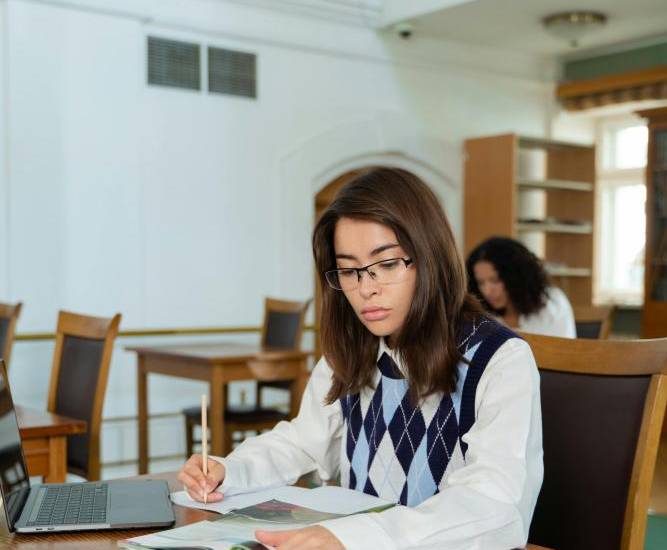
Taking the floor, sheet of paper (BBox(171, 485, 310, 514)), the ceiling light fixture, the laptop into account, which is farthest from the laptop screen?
the ceiling light fixture

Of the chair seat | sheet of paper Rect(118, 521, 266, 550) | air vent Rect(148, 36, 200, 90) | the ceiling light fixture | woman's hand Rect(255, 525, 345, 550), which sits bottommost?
the chair seat

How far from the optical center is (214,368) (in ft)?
13.8

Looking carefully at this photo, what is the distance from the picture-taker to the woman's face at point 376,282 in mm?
1413

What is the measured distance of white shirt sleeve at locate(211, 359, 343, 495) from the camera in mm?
1602

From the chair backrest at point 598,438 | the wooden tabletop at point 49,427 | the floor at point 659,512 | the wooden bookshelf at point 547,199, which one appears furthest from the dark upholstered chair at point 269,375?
the chair backrest at point 598,438

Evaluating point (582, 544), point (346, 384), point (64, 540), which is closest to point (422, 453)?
point (346, 384)

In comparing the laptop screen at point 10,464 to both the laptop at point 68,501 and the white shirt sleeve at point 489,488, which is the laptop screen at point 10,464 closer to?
the laptop at point 68,501

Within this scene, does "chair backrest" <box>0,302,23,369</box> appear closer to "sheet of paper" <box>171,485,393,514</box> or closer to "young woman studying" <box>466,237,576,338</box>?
"young woman studying" <box>466,237,576,338</box>

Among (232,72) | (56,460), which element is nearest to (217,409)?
(56,460)

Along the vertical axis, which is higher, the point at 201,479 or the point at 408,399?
the point at 408,399

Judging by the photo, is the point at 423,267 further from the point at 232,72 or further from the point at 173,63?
the point at 232,72

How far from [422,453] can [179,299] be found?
14.1ft

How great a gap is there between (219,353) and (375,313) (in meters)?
3.05

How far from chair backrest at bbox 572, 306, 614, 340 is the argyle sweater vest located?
2.68m
